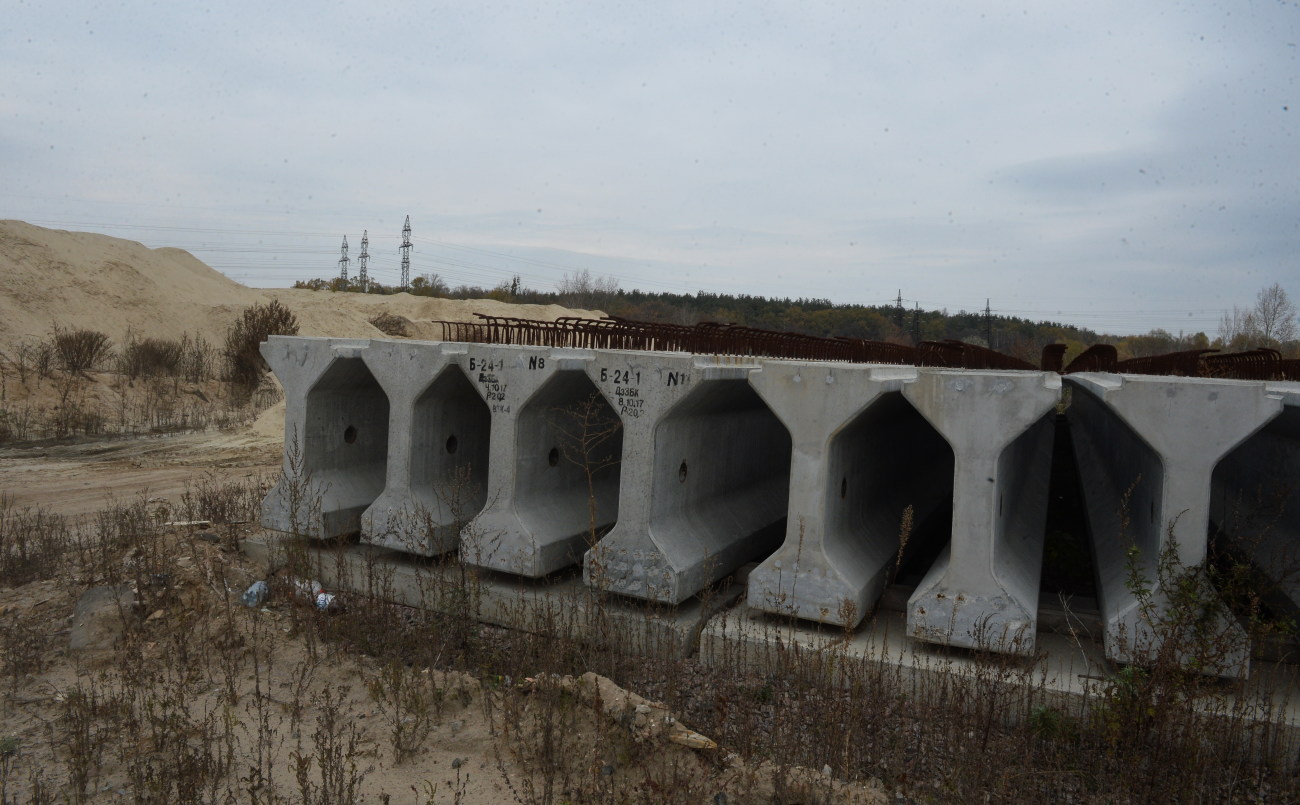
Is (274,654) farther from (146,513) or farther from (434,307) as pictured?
(434,307)

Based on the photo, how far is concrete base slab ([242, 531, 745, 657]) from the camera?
6.89 metres

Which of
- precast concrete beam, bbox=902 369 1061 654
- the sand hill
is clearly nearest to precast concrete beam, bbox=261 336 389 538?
precast concrete beam, bbox=902 369 1061 654

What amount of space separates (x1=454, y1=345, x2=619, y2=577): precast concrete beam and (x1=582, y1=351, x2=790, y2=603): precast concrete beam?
0.44 metres

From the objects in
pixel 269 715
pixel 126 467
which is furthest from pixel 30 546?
pixel 126 467

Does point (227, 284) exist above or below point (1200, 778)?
above

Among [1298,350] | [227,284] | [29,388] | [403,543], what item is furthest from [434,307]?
[1298,350]

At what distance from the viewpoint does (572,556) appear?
8133mm

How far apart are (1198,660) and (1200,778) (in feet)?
2.31

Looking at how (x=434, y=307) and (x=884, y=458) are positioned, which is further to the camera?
(x=434, y=307)

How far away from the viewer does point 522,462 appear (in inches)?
310

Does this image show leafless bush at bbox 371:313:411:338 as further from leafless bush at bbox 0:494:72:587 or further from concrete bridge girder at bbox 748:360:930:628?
concrete bridge girder at bbox 748:360:930:628

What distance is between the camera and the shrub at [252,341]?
25656 millimetres

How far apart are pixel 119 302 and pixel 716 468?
3590 cm

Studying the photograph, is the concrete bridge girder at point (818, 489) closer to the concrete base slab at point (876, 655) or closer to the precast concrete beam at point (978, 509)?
the concrete base slab at point (876, 655)
